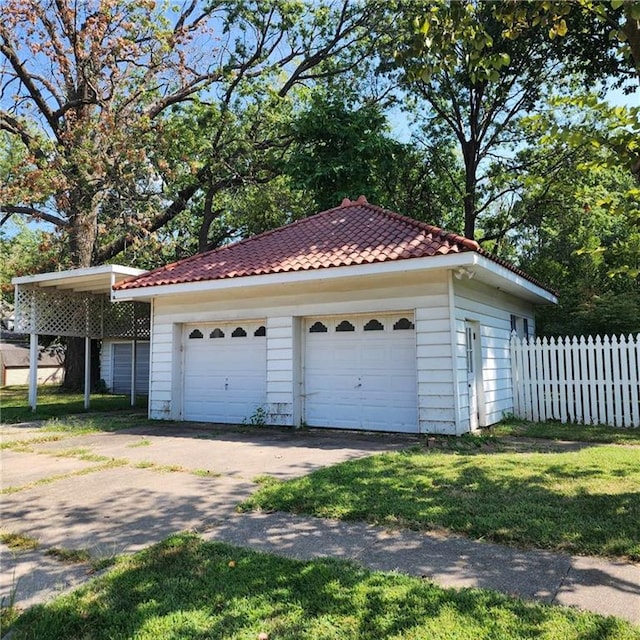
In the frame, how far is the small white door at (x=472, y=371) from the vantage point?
9244mm

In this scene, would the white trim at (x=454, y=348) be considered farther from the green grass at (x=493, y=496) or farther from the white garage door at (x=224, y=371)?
the white garage door at (x=224, y=371)

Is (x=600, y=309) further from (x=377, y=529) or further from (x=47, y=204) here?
(x=47, y=204)

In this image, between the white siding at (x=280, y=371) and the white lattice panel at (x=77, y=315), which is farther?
the white lattice panel at (x=77, y=315)

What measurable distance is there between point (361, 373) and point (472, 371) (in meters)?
2.10

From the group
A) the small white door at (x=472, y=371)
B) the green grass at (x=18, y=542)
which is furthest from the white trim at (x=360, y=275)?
the green grass at (x=18, y=542)

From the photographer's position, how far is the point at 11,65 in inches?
715

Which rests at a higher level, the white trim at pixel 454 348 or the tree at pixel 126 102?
the tree at pixel 126 102

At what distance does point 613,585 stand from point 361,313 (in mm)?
6689

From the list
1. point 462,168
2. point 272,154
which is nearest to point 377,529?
point 272,154

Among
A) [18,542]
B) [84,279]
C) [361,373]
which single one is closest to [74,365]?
[84,279]

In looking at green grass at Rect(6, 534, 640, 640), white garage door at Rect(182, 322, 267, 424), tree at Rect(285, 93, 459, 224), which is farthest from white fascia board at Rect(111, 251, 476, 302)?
tree at Rect(285, 93, 459, 224)

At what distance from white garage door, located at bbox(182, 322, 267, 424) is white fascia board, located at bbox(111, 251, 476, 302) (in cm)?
109

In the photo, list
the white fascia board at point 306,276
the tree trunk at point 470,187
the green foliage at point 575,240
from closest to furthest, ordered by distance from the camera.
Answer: the white fascia board at point 306,276 < the green foliage at point 575,240 < the tree trunk at point 470,187

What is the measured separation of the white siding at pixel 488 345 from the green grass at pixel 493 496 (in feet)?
7.42
